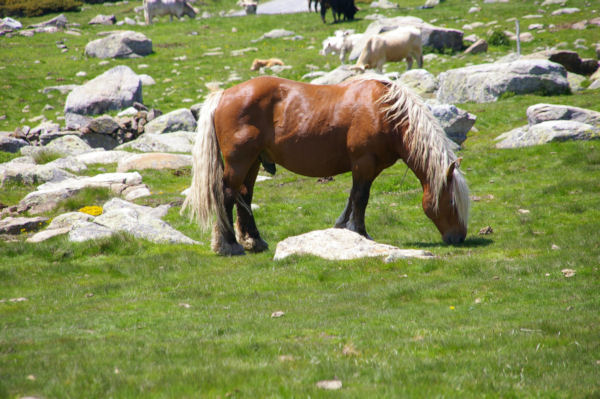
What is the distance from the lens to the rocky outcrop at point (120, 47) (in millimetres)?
40875

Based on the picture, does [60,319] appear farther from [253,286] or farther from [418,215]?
[418,215]

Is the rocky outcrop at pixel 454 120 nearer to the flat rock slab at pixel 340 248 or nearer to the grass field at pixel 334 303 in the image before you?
the grass field at pixel 334 303

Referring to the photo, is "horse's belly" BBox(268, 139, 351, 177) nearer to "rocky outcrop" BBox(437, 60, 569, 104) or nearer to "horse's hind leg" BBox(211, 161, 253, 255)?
"horse's hind leg" BBox(211, 161, 253, 255)

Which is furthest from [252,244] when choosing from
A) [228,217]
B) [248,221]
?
[228,217]

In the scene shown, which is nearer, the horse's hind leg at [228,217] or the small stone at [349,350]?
the small stone at [349,350]

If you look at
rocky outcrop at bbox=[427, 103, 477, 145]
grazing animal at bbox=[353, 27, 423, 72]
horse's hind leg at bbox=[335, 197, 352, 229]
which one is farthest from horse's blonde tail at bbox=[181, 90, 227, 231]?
grazing animal at bbox=[353, 27, 423, 72]

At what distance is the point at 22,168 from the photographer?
2044 cm

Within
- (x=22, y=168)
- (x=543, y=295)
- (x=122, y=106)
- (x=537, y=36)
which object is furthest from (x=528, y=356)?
(x=537, y=36)

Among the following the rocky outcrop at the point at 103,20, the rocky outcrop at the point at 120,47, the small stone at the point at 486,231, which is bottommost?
the small stone at the point at 486,231

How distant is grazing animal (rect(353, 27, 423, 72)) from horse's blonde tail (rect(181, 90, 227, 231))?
73.0ft

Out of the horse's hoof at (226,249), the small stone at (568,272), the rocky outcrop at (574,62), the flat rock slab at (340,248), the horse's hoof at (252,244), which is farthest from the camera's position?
the rocky outcrop at (574,62)

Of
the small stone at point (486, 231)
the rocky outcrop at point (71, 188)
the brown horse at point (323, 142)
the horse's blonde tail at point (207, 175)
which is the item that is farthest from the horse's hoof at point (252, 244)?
the rocky outcrop at point (71, 188)

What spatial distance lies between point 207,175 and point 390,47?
23889mm

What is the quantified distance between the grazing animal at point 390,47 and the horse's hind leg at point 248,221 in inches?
866
